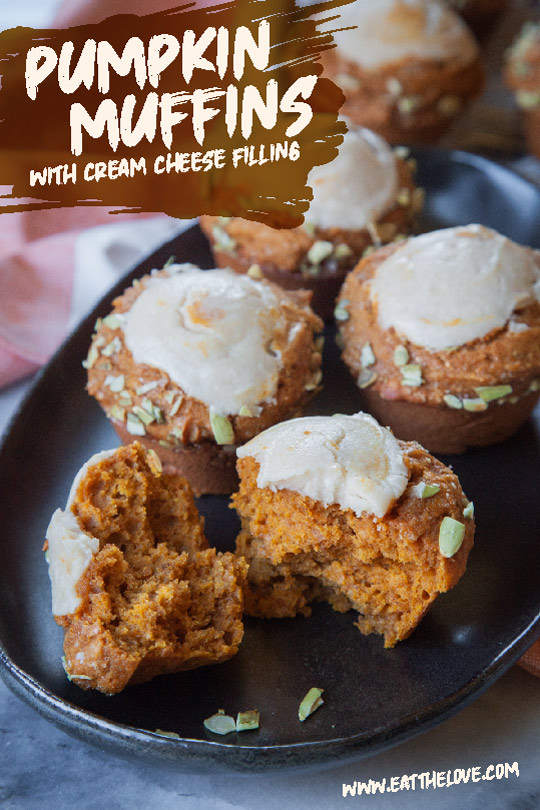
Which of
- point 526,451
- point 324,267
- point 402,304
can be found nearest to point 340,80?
point 324,267

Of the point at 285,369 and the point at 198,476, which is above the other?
the point at 285,369

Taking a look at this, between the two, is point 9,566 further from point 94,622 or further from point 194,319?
point 194,319

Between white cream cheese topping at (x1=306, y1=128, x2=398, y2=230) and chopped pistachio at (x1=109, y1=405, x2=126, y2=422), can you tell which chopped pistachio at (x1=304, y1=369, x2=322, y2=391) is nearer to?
chopped pistachio at (x1=109, y1=405, x2=126, y2=422)

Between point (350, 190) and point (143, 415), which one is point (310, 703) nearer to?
point (143, 415)

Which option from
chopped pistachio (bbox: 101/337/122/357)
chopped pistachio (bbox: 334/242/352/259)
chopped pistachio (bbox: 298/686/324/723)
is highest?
chopped pistachio (bbox: 334/242/352/259)

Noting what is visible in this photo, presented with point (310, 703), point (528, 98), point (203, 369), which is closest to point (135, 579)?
point (310, 703)

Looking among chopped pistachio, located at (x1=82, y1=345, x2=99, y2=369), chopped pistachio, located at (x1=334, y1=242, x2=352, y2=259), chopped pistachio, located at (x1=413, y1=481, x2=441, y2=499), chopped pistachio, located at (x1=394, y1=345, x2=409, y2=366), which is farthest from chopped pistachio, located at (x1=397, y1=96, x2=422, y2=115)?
chopped pistachio, located at (x1=413, y1=481, x2=441, y2=499)

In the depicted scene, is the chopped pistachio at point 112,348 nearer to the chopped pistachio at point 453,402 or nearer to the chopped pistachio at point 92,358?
the chopped pistachio at point 92,358
